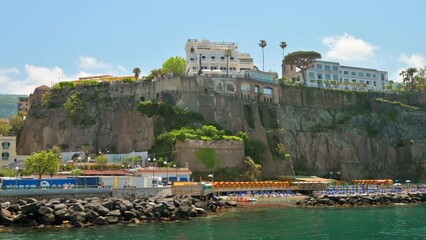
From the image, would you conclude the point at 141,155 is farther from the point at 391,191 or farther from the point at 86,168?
the point at 391,191

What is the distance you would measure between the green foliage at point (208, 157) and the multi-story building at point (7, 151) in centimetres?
2984

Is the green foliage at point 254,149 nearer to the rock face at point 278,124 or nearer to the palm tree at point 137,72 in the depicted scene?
the rock face at point 278,124

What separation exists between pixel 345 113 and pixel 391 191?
1316 inches

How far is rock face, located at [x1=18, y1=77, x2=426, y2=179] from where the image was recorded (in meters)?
85.8

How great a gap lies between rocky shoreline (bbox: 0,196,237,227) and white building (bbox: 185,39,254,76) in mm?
64690

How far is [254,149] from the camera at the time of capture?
273ft

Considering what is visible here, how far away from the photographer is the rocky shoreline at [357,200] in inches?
2490

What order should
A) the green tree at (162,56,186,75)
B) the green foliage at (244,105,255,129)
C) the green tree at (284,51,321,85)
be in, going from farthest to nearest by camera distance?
the green tree at (284,51,321,85) → the green tree at (162,56,186,75) → the green foliage at (244,105,255,129)

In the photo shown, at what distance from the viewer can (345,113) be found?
106m

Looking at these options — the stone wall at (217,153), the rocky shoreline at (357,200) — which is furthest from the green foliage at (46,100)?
the rocky shoreline at (357,200)

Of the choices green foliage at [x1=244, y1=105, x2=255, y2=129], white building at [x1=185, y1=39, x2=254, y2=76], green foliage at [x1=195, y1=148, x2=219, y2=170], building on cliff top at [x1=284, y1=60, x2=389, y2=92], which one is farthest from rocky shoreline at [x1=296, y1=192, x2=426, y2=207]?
white building at [x1=185, y1=39, x2=254, y2=76]

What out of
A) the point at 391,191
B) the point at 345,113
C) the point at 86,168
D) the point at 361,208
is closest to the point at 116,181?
the point at 86,168

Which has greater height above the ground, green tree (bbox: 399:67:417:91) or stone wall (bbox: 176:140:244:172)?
green tree (bbox: 399:67:417:91)

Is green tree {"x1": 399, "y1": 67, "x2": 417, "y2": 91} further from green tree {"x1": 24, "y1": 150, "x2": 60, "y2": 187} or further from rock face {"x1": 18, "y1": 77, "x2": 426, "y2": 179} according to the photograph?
green tree {"x1": 24, "y1": 150, "x2": 60, "y2": 187}
